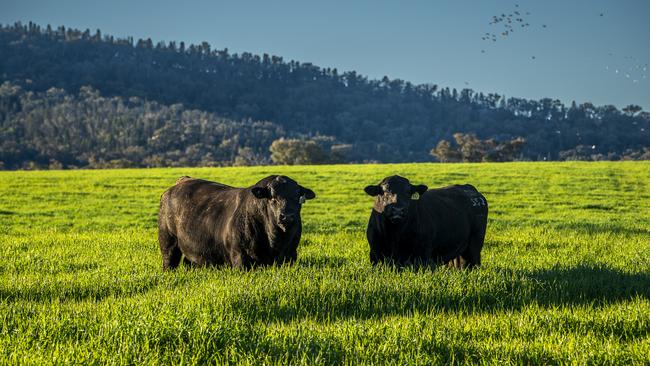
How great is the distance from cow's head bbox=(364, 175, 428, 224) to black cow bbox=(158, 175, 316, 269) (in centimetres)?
124

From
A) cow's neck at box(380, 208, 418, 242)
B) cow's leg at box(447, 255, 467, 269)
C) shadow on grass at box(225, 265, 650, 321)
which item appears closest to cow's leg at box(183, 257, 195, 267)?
cow's neck at box(380, 208, 418, 242)

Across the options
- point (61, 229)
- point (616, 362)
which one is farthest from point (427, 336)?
Answer: point (61, 229)

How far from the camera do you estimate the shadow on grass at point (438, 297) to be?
26.8 ft

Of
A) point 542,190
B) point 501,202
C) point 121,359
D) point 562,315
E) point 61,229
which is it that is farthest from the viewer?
point 542,190

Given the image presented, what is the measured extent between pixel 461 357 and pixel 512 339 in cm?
87

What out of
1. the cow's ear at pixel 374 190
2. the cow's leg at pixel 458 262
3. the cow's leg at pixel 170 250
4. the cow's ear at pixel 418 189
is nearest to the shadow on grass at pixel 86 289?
the cow's leg at pixel 170 250

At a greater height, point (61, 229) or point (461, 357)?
point (461, 357)

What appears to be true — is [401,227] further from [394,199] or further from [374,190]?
[374,190]

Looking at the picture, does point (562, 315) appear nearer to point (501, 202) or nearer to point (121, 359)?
point (121, 359)

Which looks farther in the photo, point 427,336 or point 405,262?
point 405,262

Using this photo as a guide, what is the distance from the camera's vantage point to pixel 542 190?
3869 cm

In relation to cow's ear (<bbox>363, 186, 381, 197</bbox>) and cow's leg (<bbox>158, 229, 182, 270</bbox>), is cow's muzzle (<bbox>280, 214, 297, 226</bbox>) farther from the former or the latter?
cow's leg (<bbox>158, 229, 182, 270</bbox>)

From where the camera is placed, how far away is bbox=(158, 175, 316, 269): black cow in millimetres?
10570

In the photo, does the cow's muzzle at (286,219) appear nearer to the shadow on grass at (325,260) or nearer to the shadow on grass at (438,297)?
the shadow on grass at (438,297)
